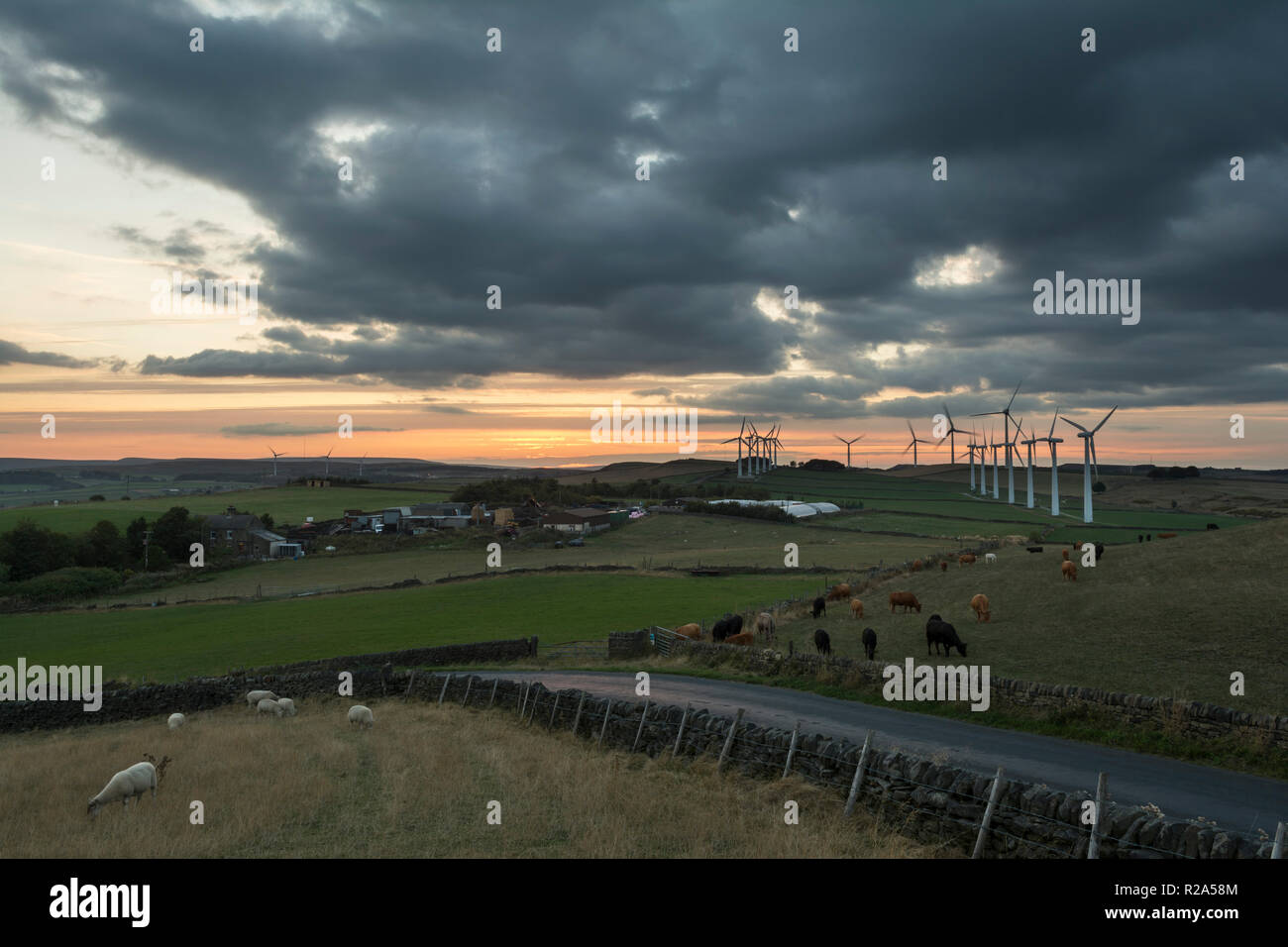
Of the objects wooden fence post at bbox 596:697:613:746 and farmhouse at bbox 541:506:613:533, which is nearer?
wooden fence post at bbox 596:697:613:746

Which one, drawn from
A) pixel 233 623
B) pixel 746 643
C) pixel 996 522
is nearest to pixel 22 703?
pixel 233 623

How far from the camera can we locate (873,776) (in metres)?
16.4

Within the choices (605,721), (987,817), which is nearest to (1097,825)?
(987,817)

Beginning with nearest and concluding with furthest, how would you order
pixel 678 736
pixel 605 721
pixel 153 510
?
pixel 678 736, pixel 605 721, pixel 153 510

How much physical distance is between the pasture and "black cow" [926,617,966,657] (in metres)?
0.50

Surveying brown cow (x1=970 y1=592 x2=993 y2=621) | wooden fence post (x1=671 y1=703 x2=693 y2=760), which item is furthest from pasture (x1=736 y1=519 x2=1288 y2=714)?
wooden fence post (x1=671 y1=703 x2=693 y2=760)

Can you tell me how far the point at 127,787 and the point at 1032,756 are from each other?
71.9 feet

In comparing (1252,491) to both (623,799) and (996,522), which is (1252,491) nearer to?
(996,522)

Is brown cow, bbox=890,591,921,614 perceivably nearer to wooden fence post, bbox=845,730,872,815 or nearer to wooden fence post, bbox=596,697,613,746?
wooden fence post, bbox=596,697,613,746

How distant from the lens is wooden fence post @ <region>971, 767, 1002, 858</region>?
1341 cm

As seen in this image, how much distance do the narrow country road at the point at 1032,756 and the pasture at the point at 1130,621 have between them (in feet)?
18.7

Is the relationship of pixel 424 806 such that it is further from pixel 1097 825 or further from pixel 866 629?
pixel 866 629

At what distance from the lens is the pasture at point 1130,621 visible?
2662 centimetres
